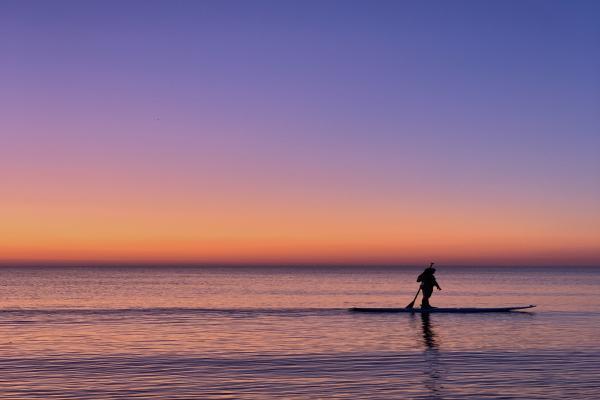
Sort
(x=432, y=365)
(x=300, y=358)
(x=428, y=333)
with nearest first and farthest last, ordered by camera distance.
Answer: (x=432, y=365)
(x=300, y=358)
(x=428, y=333)

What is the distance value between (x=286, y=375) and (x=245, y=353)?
4.37 metres

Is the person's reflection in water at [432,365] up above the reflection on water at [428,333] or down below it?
below

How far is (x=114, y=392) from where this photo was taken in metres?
15.9

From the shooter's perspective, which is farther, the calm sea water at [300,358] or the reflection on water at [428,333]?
the reflection on water at [428,333]

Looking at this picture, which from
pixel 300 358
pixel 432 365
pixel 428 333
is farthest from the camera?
pixel 428 333

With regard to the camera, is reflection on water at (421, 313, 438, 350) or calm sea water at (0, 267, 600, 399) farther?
reflection on water at (421, 313, 438, 350)

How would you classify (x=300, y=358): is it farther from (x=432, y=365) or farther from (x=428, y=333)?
(x=428, y=333)

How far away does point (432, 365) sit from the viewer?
1989cm

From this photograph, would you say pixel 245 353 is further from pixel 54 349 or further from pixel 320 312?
pixel 320 312

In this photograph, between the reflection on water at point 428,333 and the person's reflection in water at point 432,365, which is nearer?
the person's reflection in water at point 432,365

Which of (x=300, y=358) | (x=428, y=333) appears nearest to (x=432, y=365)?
(x=300, y=358)

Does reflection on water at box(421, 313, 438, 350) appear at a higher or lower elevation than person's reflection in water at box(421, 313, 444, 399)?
higher

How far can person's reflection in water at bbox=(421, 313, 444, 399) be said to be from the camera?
1620 cm

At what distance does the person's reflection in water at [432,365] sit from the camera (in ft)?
53.2
